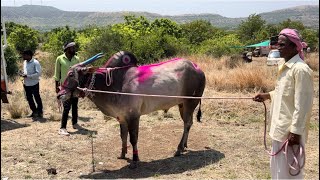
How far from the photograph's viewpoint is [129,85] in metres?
6.06

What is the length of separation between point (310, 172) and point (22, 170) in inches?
162

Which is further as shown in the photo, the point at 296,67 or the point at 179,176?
the point at 179,176

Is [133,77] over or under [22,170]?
over

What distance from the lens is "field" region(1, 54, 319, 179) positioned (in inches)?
229

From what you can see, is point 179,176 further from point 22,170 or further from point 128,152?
point 22,170

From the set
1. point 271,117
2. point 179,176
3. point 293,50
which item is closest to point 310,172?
point 179,176

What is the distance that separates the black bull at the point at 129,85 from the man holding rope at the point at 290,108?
2.58 meters

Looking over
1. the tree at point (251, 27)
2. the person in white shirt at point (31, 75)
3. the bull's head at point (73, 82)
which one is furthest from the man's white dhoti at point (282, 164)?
the tree at point (251, 27)

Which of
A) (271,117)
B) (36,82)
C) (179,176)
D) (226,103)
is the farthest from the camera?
(226,103)

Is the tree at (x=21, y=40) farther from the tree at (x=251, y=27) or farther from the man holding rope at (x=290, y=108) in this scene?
the man holding rope at (x=290, y=108)

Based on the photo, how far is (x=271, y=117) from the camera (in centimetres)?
395

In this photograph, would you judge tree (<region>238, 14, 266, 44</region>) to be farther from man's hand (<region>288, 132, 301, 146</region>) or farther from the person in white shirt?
man's hand (<region>288, 132, 301, 146</region>)

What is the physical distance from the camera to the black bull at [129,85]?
19.6 ft

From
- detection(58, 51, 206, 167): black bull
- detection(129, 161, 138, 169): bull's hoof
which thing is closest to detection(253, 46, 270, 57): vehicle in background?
detection(58, 51, 206, 167): black bull
